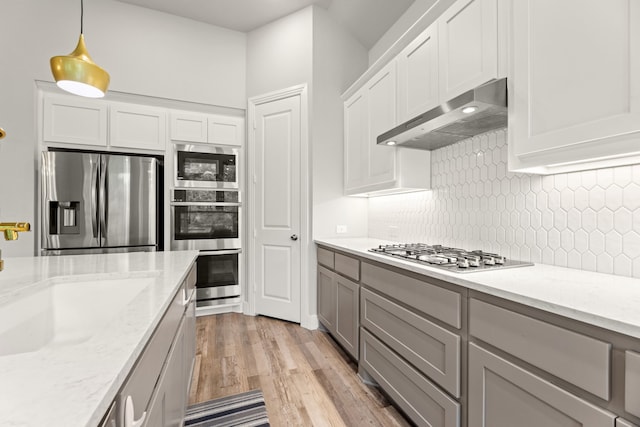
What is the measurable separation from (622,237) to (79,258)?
2.74 metres

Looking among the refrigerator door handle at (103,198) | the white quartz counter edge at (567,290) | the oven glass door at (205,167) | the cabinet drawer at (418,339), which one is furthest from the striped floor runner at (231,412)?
the oven glass door at (205,167)

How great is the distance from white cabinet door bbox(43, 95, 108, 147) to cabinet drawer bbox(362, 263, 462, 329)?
3096mm

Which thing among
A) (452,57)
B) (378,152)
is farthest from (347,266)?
(452,57)

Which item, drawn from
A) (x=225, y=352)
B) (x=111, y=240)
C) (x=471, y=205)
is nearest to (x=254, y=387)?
(x=225, y=352)

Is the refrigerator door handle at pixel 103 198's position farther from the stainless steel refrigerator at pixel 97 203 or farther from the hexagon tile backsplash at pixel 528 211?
the hexagon tile backsplash at pixel 528 211

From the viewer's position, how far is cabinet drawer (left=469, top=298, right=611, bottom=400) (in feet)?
2.55

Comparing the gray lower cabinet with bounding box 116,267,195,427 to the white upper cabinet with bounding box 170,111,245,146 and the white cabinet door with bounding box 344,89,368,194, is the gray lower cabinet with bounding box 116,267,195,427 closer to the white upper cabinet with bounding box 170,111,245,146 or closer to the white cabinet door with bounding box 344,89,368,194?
the white cabinet door with bounding box 344,89,368,194

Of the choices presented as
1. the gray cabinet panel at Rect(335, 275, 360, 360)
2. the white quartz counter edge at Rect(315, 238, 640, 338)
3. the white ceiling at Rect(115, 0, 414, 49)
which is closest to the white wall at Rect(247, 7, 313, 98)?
the white ceiling at Rect(115, 0, 414, 49)

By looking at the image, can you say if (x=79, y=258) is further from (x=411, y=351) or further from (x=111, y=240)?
(x=411, y=351)

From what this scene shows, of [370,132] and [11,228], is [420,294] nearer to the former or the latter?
[370,132]

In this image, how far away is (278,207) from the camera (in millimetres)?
3213

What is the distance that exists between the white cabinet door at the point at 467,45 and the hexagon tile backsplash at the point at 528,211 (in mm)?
415

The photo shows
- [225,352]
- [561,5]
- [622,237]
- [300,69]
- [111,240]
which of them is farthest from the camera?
[300,69]

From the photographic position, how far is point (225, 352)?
8.08ft
